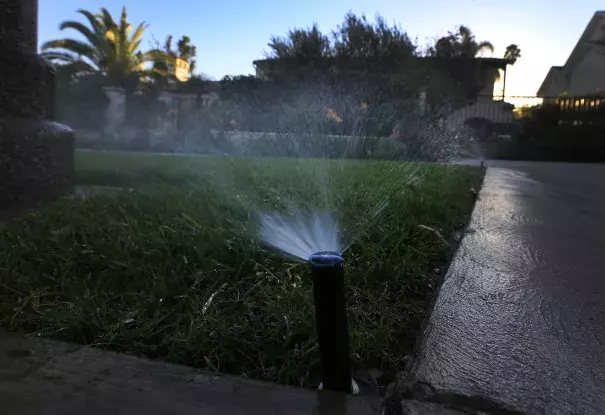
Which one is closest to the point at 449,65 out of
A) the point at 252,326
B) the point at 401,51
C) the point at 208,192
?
the point at 401,51

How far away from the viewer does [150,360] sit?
1.68m

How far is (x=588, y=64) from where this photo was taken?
23312mm

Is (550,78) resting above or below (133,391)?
above

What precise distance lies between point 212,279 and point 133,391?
0.84 metres

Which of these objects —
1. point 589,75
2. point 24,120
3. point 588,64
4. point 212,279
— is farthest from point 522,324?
point 588,64

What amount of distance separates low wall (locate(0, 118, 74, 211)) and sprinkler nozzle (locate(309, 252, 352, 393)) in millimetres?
3079

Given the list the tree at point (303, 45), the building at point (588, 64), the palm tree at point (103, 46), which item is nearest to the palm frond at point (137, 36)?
the palm tree at point (103, 46)

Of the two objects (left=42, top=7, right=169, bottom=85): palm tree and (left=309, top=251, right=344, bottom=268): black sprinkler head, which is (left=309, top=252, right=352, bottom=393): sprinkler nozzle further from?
(left=42, top=7, right=169, bottom=85): palm tree

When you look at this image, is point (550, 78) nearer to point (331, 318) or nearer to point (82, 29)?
point (82, 29)

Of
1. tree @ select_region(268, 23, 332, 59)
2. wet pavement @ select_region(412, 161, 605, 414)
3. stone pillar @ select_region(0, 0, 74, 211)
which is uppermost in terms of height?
tree @ select_region(268, 23, 332, 59)

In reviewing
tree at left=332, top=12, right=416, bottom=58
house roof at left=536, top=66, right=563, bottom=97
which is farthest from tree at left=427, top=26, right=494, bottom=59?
house roof at left=536, top=66, right=563, bottom=97

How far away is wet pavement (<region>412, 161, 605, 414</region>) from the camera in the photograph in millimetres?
1453

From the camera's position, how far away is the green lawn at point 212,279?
1.78 metres

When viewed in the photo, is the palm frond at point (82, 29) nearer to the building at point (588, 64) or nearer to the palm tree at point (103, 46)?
the palm tree at point (103, 46)
